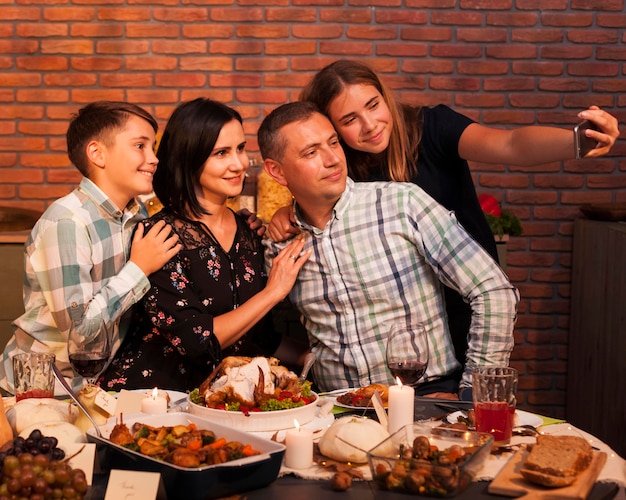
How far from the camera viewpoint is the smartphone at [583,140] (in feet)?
7.57

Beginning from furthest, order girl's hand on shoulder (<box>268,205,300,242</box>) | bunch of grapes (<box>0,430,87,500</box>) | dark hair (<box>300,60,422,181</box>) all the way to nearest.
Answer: dark hair (<box>300,60,422,181</box>) < girl's hand on shoulder (<box>268,205,300,242</box>) < bunch of grapes (<box>0,430,87,500</box>)

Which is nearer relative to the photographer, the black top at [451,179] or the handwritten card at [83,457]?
the handwritten card at [83,457]

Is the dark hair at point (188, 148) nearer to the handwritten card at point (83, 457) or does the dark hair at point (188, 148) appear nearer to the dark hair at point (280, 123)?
the dark hair at point (280, 123)

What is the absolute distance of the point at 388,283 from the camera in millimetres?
2617

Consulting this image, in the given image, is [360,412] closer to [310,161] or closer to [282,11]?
[310,161]

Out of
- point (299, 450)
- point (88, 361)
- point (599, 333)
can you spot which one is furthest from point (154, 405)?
point (599, 333)

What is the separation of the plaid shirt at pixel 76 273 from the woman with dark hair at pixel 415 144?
19.3 inches

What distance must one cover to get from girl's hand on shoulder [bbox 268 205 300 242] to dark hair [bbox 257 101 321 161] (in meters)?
0.18

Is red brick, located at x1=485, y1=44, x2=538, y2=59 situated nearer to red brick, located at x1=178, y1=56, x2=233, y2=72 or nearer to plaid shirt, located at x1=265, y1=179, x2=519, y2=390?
red brick, located at x1=178, y1=56, x2=233, y2=72

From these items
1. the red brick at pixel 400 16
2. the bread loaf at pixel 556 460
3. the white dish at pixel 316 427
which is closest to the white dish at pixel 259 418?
the white dish at pixel 316 427

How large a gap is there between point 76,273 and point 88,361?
2.42 feet

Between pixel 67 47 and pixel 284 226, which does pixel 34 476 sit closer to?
pixel 284 226

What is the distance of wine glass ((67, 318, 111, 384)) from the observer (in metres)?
1.89

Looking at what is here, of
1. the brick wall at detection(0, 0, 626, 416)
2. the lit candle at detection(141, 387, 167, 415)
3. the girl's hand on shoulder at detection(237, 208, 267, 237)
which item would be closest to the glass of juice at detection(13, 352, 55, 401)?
the lit candle at detection(141, 387, 167, 415)
